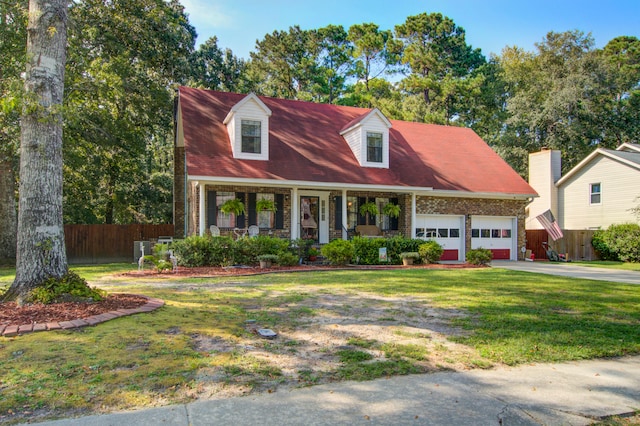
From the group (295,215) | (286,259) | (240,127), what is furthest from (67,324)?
(240,127)

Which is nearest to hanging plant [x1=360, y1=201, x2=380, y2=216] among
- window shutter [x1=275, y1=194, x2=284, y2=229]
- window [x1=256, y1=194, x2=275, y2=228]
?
window shutter [x1=275, y1=194, x2=284, y2=229]

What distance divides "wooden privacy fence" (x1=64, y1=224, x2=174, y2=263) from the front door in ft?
24.9

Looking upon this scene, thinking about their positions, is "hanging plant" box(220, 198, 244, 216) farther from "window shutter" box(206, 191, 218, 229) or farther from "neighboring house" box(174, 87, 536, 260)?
"neighboring house" box(174, 87, 536, 260)

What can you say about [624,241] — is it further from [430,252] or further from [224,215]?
[224,215]

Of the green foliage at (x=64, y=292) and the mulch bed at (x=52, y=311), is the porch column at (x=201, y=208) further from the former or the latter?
the mulch bed at (x=52, y=311)

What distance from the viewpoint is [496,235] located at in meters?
21.6

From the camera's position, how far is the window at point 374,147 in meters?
19.6

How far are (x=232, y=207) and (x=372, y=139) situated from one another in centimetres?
688

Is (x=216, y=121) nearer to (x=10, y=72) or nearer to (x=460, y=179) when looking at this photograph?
(x=10, y=72)

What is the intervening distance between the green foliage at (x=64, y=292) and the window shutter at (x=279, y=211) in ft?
37.0

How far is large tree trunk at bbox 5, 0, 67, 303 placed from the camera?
6.26 meters

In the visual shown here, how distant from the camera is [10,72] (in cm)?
1747

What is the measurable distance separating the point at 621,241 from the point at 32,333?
79.0 feet

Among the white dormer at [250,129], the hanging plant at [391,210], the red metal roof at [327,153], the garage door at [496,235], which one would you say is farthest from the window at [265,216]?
the garage door at [496,235]
